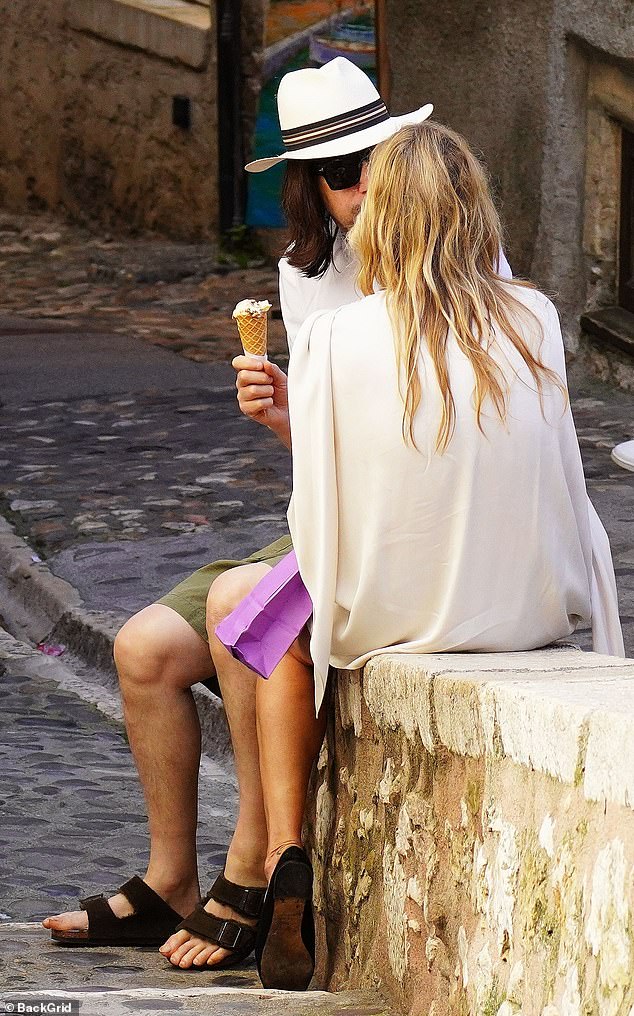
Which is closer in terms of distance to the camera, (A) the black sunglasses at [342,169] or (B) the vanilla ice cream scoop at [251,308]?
(B) the vanilla ice cream scoop at [251,308]

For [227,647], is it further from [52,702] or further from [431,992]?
[52,702]

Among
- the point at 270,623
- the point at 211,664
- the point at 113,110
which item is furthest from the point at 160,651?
the point at 113,110

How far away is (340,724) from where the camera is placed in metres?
2.94

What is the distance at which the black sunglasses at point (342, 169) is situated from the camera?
11.2ft

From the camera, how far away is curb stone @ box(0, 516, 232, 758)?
16.5ft

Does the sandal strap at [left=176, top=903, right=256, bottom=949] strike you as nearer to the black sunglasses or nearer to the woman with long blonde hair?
the woman with long blonde hair

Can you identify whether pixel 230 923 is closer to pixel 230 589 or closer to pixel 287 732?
pixel 287 732

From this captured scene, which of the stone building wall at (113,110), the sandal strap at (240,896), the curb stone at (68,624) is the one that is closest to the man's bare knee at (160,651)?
the sandal strap at (240,896)

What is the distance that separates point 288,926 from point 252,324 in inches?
43.5

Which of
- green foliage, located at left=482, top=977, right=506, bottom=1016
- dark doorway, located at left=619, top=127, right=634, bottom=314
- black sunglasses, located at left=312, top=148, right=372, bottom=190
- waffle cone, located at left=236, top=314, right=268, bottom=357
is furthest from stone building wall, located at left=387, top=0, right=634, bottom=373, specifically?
green foliage, located at left=482, top=977, right=506, bottom=1016

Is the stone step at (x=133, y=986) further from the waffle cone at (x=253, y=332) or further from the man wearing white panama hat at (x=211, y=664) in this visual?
the waffle cone at (x=253, y=332)

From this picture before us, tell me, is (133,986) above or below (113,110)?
above

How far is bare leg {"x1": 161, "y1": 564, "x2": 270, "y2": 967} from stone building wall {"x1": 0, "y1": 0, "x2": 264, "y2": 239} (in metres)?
10.5

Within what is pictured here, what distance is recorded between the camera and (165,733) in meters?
3.26
